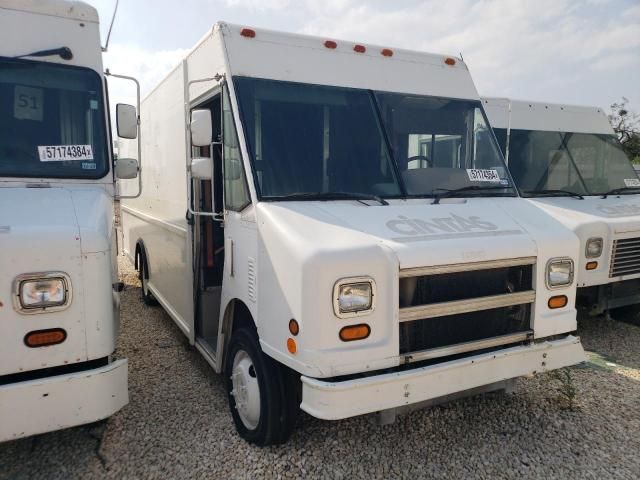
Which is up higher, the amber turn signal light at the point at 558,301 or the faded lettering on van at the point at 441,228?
the faded lettering on van at the point at 441,228

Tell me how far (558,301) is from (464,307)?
32.2 inches

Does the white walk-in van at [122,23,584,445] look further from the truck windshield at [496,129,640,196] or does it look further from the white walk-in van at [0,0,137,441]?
the truck windshield at [496,129,640,196]

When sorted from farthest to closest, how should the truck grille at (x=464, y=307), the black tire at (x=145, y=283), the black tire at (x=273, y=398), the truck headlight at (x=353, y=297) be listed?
the black tire at (x=145, y=283)
the black tire at (x=273, y=398)
the truck grille at (x=464, y=307)
the truck headlight at (x=353, y=297)

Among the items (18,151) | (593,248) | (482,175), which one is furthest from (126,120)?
(593,248)

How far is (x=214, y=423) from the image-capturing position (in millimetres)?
3832

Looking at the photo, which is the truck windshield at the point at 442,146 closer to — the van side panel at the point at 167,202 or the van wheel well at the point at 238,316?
the van wheel well at the point at 238,316

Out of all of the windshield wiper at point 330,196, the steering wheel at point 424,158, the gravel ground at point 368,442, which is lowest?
the gravel ground at point 368,442

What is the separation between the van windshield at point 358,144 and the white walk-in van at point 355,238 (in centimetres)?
1

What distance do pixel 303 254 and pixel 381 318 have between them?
1.90ft

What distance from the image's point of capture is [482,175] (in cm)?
409

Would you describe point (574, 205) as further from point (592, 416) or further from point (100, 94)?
point (100, 94)

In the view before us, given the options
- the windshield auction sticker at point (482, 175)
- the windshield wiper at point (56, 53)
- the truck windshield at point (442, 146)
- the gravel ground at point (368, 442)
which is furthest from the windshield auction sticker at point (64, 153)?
the windshield auction sticker at point (482, 175)

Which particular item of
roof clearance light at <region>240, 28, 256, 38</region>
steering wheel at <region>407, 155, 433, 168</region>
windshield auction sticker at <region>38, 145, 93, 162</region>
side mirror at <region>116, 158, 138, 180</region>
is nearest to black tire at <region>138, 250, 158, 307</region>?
side mirror at <region>116, 158, 138, 180</region>

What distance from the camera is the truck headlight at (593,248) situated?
528 centimetres
